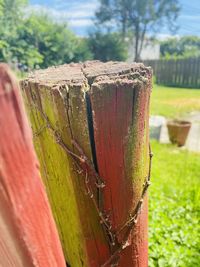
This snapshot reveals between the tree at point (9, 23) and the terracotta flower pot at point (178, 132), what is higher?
the tree at point (9, 23)

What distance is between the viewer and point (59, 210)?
3.60 feet

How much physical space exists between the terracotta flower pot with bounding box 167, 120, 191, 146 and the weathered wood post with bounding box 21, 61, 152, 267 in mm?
5477

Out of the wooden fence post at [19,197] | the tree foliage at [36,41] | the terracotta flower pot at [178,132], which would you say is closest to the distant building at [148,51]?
the tree foliage at [36,41]

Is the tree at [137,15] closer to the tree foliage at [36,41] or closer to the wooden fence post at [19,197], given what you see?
the tree foliage at [36,41]

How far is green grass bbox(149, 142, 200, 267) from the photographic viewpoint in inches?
83.6

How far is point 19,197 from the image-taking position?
0.48 m

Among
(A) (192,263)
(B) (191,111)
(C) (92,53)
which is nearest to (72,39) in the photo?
(C) (92,53)

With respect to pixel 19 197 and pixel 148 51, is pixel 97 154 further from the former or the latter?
pixel 148 51

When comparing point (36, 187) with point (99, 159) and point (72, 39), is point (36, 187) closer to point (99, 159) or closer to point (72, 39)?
point (99, 159)

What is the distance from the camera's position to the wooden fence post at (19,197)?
0.43 meters

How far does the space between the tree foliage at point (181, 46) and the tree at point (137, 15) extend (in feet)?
14.7

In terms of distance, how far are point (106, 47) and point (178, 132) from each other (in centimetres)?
1431

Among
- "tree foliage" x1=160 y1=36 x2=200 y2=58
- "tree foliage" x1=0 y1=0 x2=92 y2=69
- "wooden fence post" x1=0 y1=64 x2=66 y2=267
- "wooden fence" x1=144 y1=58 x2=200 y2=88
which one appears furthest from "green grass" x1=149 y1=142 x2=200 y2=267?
"tree foliage" x1=160 y1=36 x2=200 y2=58

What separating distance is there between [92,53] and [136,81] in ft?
62.2
